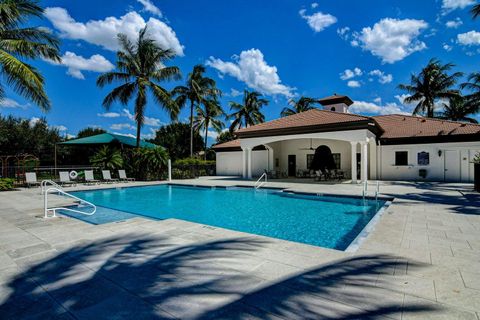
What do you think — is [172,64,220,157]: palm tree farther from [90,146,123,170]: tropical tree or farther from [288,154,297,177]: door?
[288,154,297,177]: door

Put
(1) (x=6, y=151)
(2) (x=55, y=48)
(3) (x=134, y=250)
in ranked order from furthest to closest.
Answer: (1) (x=6, y=151)
(2) (x=55, y=48)
(3) (x=134, y=250)

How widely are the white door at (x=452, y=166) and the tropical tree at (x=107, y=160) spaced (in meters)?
23.4

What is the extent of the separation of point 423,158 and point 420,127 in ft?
9.62

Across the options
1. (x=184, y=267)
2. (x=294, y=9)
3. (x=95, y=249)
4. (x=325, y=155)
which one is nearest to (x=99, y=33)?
(x=294, y=9)

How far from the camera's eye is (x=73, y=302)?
2.88 m

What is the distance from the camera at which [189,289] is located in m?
3.15

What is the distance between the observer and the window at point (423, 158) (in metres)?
18.3

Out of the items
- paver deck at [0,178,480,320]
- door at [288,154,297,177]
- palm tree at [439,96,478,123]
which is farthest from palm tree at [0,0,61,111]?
palm tree at [439,96,478,123]

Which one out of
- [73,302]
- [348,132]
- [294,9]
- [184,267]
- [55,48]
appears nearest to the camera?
[73,302]

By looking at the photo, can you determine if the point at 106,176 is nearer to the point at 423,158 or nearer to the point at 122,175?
the point at 122,175

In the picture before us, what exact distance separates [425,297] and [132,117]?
22.0 metres

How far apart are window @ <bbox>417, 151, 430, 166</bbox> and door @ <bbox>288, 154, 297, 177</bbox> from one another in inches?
380

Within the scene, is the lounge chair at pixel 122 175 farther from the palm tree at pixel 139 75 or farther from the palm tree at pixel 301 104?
the palm tree at pixel 301 104

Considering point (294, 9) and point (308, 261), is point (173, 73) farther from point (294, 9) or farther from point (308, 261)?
point (308, 261)
